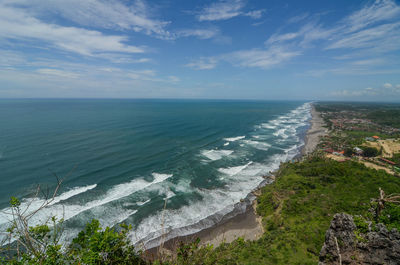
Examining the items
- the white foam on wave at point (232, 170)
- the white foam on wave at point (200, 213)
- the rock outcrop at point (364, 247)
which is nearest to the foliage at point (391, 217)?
the rock outcrop at point (364, 247)

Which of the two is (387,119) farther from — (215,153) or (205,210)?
(205,210)

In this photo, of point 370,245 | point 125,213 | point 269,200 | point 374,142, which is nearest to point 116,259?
point 370,245

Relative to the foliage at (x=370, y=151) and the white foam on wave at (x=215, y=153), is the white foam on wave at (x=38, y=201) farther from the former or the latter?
the foliage at (x=370, y=151)

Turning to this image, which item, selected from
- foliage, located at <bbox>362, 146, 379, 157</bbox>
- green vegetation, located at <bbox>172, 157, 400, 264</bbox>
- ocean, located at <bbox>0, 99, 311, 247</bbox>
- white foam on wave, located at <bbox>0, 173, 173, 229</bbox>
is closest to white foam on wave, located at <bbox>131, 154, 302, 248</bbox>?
ocean, located at <bbox>0, 99, 311, 247</bbox>

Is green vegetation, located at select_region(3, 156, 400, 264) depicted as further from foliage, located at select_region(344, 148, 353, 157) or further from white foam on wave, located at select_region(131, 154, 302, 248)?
foliage, located at select_region(344, 148, 353, 157)

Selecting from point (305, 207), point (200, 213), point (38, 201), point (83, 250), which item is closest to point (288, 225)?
point (305, 207)
